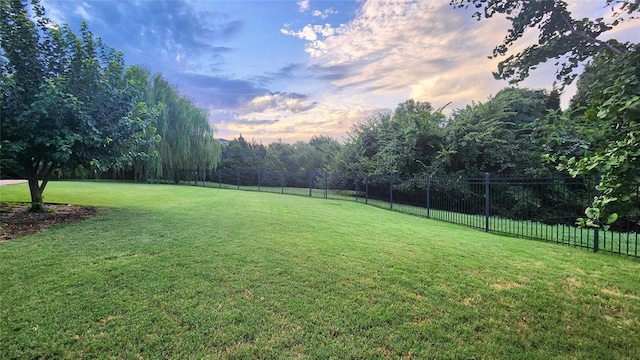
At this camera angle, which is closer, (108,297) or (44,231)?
(108,297)

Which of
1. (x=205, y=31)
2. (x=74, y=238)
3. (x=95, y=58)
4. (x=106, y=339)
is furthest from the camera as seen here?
(x=205, y=31)

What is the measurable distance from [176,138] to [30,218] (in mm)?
16822

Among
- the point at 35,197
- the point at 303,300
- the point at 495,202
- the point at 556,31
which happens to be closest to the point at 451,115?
the point at 495,202

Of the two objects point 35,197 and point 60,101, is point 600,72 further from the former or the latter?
point 35,197

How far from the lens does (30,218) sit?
6.68 metres

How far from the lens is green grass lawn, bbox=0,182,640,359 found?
7.63 ft

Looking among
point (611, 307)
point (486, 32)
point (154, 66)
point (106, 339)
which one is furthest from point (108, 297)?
point (154, 66)

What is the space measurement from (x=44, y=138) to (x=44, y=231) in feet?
6.81

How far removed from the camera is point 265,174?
84.2 feet

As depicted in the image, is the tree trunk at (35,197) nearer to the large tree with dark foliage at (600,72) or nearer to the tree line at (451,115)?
the tree line at (451,115)

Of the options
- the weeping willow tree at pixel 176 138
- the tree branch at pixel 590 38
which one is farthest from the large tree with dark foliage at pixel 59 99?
the weeping willow tree at pixel 176 138

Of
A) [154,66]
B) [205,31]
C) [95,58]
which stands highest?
[154,66]

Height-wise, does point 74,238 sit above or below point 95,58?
below

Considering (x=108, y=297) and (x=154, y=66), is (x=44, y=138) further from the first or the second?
(x=154, y=66)
